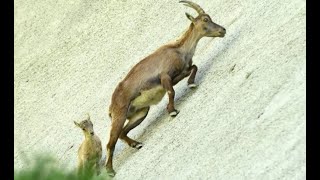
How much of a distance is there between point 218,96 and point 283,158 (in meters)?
2.63

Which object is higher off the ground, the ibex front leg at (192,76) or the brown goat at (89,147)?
the brown goat at (89,147)

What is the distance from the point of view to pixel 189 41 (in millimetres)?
14273

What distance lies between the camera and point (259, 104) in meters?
12.3

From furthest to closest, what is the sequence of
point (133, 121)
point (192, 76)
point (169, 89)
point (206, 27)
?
point (206, 27) → point (133, 121) → point (192, 76) → point (169, 89)

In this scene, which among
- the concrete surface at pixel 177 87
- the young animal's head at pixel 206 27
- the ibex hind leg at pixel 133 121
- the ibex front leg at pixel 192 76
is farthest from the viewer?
the young animal's head at pixel 206 27

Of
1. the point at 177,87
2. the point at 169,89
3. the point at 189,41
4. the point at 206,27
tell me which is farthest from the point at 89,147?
the point at 206,27

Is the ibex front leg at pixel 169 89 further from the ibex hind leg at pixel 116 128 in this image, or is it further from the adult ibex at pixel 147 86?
the ibex hind leg at pixel 116 128

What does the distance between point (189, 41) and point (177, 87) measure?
0.72 m

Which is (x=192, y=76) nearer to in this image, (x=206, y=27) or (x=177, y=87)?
(x=177, y=87)

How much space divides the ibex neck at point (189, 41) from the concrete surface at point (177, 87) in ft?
1.32

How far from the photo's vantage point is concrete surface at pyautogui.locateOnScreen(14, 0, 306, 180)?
38.2 ft

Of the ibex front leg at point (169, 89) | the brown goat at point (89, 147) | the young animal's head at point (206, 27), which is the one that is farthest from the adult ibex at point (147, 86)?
the young animal's head at point (206, 27)

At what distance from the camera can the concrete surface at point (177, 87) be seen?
38.2 ft
